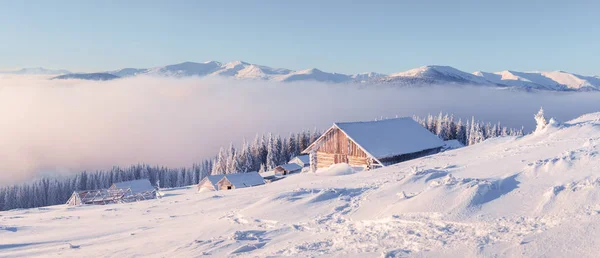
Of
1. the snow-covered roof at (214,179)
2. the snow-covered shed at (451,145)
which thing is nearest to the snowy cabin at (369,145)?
the snow-covered shed at (451,145)

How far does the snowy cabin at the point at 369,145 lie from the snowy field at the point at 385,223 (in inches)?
A: 717

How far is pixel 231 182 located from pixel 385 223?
4644cm

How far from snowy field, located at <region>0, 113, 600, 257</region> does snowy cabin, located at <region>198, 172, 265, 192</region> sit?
38.8 meters

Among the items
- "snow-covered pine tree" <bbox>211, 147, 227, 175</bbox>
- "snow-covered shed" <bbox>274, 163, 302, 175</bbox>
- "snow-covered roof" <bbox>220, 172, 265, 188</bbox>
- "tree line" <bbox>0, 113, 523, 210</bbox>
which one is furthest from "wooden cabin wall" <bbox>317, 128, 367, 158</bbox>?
"snow-covered pine tree" <bbox>211, 147, 227, 175</bbox>

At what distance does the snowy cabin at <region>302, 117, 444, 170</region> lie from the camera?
115 feet

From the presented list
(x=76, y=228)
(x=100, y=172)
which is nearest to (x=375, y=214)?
(x=76, y=228)

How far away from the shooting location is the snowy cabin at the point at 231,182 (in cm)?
5575

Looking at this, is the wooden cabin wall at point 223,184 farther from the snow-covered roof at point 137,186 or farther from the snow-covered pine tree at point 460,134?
the snow-covered pine tree at point 460,134

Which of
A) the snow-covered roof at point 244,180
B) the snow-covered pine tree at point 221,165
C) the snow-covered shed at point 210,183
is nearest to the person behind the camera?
the snow-covered roof at point 244,180

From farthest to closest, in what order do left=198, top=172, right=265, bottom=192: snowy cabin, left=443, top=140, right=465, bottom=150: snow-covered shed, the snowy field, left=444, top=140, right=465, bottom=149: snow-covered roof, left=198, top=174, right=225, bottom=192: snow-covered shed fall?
left=198, top=174, right=225, bottom=192: snow-covered shed < left=198, top=172, right=265, bottom=192: snowy cabin < left=444, top=140, right=465, bottom=149: snow-covered roof < left=443, top=140, right=465, bottom=150: snow-covered shed < the snowy field

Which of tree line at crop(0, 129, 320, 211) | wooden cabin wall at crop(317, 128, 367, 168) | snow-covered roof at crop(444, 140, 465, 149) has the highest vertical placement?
wooden cabin wall at crop(317, 128, 367, 168)

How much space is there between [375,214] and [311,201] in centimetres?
303

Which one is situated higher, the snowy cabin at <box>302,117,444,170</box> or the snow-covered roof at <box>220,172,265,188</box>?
the snowy cabin at <box>302,117,444,170</box>

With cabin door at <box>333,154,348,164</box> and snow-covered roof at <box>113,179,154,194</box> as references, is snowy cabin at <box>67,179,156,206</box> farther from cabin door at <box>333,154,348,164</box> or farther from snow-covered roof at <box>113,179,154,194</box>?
cabin door at <box>333,154,348,164</box>
